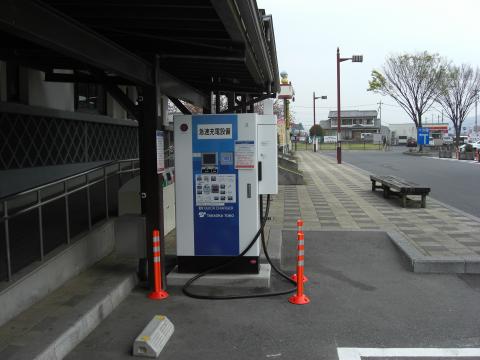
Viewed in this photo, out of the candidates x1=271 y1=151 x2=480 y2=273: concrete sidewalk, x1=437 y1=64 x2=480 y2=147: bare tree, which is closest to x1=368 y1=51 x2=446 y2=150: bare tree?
x1=437 y1=64 x2=480 y2=147: bare tree

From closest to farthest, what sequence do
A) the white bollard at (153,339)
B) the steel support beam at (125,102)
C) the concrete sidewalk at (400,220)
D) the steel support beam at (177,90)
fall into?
the white bollard at (153,339)
the steel support beam at (125,102)
the steel support beam at (177,90)
the concrete sidewalk at (400,220)

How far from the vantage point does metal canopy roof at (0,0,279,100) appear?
429cm

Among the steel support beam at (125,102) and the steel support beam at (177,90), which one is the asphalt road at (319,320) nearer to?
the steel support beam at (125,102)

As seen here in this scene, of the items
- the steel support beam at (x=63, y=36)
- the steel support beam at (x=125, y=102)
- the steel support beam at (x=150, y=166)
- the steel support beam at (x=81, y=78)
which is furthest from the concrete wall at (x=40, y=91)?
the steel support beam at (x=63, y=36)

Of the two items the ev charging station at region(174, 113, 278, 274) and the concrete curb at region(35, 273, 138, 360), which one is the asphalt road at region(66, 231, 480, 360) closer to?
the concrete curb at region(35, 273, 138, 360)

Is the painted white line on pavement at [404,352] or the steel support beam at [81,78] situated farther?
the steel support beam at [81,78]

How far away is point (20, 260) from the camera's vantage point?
18.0 ft

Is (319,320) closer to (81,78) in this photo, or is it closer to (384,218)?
(81,78)

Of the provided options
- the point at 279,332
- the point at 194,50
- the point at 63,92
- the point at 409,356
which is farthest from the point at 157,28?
the point at 63,92

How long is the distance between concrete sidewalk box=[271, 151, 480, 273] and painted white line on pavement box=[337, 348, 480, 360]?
2737mm

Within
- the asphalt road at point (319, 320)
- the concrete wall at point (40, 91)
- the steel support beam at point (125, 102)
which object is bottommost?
the asphalt road at point (319, 320)

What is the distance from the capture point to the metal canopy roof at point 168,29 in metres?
4.29

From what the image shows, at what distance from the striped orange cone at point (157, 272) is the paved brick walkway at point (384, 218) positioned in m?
3.84

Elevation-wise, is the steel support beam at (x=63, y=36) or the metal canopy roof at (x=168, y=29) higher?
the metal canopy roof at (x=168, y=29)
